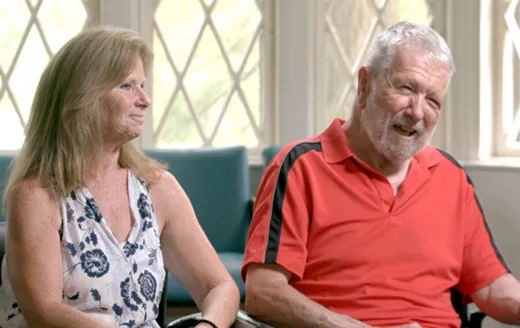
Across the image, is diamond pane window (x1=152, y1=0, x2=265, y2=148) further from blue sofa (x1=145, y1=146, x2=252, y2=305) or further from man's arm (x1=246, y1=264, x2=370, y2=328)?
man's arm (x1=246, y1=264, x2=370, y2=328)

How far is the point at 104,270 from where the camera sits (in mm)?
1694

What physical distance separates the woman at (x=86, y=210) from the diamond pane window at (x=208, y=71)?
7.26 feet

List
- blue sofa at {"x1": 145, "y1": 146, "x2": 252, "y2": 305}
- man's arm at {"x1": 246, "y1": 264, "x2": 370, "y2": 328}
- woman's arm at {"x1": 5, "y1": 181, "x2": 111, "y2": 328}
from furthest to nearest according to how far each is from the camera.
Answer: blue sofa at {"x1": 145, "y1": 146, "x2": 252, "y2": 305}, man's arm at {"x1": 246, "y1": 264, "x2": 370, "y2": 328}, woman's arm at {"x1": 5, "y1": 181, "x2": 111, "y2": 328}

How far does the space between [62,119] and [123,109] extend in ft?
0.39

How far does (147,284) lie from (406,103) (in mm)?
736

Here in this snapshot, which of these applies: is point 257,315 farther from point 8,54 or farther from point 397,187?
point 8,54

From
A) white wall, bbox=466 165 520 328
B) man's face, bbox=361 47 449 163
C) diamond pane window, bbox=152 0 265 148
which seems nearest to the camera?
man's face, bbox=361 47 449 163

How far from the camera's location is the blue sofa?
3629mm

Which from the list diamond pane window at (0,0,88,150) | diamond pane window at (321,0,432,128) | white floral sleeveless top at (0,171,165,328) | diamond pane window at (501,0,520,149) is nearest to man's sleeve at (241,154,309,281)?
white floral sleeveless top at (0,171,165,328)

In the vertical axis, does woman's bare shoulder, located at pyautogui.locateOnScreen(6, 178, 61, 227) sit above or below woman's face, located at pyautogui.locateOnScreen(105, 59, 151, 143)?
below

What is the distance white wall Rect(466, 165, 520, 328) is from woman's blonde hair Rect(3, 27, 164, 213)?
2003 millimetres

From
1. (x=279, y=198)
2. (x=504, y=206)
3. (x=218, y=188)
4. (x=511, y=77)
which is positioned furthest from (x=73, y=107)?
(x=511, y=77)

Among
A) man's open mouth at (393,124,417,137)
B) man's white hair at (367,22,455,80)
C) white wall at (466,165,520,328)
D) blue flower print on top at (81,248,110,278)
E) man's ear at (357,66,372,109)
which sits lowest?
white wall at (466,165,520,328)

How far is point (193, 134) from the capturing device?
13.4ft
